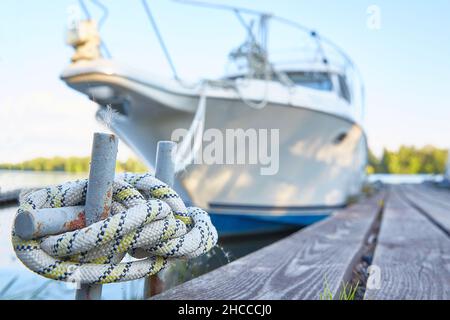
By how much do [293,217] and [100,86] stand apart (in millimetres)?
3395

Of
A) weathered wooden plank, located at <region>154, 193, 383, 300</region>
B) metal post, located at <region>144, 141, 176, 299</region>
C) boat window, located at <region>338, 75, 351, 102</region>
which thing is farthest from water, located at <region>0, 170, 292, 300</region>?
boat window, located at <region>338, 75, 351, 102</region>

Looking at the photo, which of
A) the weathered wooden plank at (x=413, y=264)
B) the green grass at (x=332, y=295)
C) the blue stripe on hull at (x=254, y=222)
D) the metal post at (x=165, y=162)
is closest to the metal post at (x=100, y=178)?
the metal post at (x=165, y=162)

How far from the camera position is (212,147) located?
480 centimetres

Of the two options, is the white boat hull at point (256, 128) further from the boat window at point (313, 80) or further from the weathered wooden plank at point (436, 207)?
the weathered wooden plank at point (436, 207)

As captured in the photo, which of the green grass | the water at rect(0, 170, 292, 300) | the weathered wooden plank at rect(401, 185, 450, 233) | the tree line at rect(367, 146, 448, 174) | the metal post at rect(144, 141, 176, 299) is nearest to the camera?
the metal post at rect(144, 141, 176, 299)

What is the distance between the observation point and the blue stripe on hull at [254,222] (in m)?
5.41

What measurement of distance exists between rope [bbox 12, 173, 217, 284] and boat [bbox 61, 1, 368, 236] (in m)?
2.91

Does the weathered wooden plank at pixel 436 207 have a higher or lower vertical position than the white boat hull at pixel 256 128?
lower

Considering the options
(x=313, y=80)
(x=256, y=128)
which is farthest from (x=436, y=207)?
(x=313, y=80)

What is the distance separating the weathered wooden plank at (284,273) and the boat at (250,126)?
1953 mm

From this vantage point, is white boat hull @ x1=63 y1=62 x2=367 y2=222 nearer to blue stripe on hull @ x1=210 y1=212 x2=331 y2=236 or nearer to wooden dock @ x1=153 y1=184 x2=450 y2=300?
blue stripe on hull @ x1=210 y1=212 x2=331 y2=236

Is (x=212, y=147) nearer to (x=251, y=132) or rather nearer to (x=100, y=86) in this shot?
(x=251, y=132)

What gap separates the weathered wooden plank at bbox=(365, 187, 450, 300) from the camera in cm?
123

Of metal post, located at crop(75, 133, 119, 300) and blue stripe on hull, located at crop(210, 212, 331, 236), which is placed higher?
metal post, located at crop(75, 133, 119, 300)
